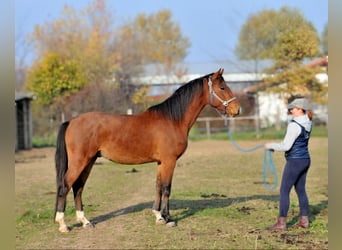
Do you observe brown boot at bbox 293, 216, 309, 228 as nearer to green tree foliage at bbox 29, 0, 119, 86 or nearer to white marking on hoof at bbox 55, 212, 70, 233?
white marking on hoof at bbox 55, 212, 70, 233

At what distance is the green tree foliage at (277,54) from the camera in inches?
697

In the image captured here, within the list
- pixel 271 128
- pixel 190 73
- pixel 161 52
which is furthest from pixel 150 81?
pixel 271 128

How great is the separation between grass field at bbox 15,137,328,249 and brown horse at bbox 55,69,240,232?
16.4 inches

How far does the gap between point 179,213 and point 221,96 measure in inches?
73.5

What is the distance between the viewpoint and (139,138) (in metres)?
6.01

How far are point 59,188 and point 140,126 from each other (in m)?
1.32

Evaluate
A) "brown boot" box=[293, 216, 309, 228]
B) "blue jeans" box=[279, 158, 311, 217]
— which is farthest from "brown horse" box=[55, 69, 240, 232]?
"brown boot" box=[293, 216, 309, 228]

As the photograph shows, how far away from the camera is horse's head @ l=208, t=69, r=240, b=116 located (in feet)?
20.3

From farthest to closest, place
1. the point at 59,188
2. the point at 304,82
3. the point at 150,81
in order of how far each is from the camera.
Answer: the point at 150,81
the point at 304,82
the point at 59,188

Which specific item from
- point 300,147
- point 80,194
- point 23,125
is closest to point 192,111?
point 300,147

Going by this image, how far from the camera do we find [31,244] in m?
5.14

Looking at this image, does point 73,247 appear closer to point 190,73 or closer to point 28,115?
point 28,115

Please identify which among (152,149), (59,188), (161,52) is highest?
(161,52)

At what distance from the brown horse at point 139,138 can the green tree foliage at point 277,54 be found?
9.99m
